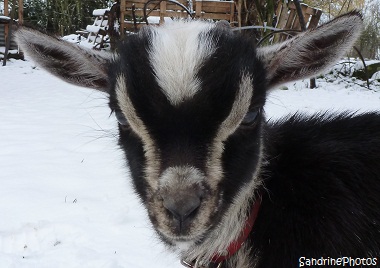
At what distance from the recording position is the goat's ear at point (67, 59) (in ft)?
6.51

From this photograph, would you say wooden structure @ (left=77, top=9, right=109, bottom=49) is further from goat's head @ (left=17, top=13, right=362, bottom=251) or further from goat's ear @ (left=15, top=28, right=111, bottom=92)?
goat's head @ (left=17, top=13, right=362, bottom=251)

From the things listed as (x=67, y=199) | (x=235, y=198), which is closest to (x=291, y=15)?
(x=67, y=199)

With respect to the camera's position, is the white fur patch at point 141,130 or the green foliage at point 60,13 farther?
the green foliage at point 60,13

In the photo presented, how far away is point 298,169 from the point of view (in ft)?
6.64

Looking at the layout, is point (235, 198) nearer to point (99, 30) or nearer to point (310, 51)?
point (310, 51)

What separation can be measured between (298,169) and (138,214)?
173cm

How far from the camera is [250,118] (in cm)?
177

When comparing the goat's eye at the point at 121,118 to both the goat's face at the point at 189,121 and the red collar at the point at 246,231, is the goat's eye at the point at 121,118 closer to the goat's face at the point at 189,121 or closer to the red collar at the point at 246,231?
the goat's face at the point at 189,121

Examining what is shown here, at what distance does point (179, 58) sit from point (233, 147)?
40cm

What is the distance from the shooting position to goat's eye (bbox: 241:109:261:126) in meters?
1.75

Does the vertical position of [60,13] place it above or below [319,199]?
above

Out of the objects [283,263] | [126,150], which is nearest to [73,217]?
[126,150]

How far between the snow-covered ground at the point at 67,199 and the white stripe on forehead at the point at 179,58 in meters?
0.64

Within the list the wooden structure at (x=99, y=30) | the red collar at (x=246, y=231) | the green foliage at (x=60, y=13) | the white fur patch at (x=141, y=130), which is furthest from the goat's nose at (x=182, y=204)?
the green foliage at (x=60, y=13)
